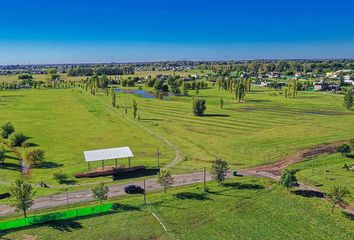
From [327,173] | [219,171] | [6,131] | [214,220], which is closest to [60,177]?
[219,171]

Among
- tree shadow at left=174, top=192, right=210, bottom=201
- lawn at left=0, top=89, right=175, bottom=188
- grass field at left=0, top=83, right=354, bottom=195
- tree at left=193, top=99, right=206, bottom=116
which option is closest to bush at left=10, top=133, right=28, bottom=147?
lawn at left=0, top=89, right=175, bottom=188

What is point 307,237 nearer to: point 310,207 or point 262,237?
point 262,237

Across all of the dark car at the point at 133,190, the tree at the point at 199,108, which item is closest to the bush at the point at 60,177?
the dark car at the point at 133,190

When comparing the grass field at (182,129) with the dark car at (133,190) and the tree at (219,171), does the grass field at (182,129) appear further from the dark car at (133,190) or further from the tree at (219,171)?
the dark car at (133,190)

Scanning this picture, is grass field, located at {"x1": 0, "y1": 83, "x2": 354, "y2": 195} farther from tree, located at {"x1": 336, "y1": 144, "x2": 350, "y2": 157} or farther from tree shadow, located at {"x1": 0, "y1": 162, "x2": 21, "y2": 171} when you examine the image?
tree, located at {"x1": 336, "y1": 144, "x2": 350, "y2": 157}

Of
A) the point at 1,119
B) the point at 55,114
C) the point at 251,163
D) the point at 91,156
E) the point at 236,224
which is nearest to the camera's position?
the point at 236,224

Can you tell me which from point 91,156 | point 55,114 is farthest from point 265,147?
point 55,114

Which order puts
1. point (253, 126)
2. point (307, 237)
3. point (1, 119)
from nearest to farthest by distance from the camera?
point (307, 237) → point (253, 126) → point (1, 119)
